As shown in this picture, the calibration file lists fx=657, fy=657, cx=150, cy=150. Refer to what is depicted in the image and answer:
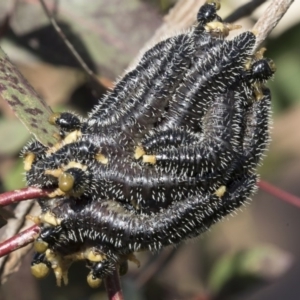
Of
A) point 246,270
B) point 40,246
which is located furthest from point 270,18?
point 246,270

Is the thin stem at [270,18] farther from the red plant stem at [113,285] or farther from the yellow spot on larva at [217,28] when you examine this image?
the red plant stem at [113,285]

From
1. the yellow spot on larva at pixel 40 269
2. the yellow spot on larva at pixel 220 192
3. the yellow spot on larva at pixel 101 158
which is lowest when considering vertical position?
the yellow spot on larva at pixel 40 269

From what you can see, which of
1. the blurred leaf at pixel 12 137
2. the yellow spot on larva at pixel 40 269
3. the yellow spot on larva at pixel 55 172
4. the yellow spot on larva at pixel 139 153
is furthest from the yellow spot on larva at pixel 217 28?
the blurred leaf at pixel 12 137

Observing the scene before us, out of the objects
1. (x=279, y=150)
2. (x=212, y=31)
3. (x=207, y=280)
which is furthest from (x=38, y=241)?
(x=279, y=150)

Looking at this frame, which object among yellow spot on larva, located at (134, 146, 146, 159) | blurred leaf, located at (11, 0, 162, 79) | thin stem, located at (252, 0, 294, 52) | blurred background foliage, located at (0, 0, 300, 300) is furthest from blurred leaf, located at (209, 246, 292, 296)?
yellow spot on larva, located at (134, 146, 146, 159)

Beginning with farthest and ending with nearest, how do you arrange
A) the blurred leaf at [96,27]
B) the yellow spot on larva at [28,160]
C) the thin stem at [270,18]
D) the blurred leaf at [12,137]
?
1. the blurred leaf at [12,137]
2. the blurred leaf at [96,27]
3. the thin stem at [270,18]
4. the yellow spot on larva at [28,160]

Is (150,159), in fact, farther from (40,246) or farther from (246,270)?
(246,270)
